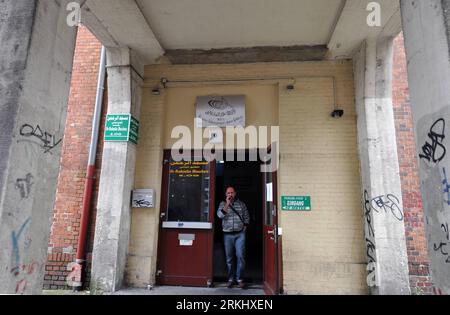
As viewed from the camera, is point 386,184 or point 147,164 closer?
point 386,184

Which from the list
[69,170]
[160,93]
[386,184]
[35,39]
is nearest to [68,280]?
[69,170]

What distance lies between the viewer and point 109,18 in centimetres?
480

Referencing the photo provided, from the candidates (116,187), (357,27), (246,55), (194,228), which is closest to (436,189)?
(357,27)

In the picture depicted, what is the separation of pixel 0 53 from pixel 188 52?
3.48 metres

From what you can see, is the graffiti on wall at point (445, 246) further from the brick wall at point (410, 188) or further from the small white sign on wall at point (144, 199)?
the small white sign on wall at point (144, 199)

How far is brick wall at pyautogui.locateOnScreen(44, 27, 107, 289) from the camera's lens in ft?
18.0

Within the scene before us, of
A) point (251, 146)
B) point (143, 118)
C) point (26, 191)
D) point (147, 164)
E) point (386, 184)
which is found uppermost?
point (143, 118)

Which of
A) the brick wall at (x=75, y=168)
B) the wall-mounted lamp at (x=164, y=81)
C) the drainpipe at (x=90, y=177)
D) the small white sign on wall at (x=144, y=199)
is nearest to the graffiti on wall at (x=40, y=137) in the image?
the small white sign on wall at (x=144, y=199)

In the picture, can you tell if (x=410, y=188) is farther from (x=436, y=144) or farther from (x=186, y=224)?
(x=186, y=224)

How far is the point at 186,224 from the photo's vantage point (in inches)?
221

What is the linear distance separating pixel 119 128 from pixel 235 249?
119 inches

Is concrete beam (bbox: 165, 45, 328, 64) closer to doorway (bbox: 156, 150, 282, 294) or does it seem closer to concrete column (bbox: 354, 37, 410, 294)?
concrete column (bbox: 354, 37, 410, 294)

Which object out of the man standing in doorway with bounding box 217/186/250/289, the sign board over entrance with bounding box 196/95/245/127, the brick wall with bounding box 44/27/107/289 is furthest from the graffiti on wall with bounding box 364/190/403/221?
the brick wall with bounding box 44/27/107/289

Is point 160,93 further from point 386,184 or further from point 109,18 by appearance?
point 386,184
